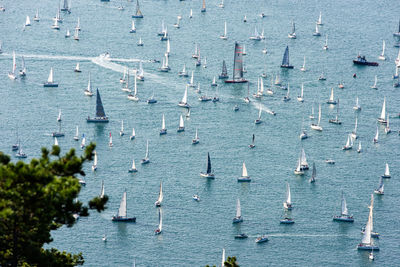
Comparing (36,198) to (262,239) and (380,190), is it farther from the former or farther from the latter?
(380,190)

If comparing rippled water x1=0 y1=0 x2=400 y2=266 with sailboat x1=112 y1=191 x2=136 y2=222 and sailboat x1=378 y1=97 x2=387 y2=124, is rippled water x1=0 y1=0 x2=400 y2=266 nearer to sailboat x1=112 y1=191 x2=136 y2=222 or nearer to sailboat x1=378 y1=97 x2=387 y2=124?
sailboat x1=112 y1=191 x2=136 y2=222

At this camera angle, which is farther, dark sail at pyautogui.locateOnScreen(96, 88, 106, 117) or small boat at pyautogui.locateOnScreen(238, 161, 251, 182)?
dark sail at pyautogui.locateOnScreen(96, 88, 106, 117)

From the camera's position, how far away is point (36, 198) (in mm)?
58062

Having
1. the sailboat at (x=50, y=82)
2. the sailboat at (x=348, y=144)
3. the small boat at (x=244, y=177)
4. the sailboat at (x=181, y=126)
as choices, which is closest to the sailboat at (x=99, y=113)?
the sailboat at (x=181, y=126)

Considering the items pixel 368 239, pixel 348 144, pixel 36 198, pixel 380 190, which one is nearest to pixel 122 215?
pixel 368 239

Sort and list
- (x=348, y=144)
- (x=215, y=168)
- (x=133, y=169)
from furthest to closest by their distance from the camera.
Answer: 1. (x=348, y=144)
2. (x=215, y=168)
3. (x=133, y=169)

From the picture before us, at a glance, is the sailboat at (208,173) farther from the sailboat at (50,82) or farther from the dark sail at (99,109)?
the sailboat at (50,82)

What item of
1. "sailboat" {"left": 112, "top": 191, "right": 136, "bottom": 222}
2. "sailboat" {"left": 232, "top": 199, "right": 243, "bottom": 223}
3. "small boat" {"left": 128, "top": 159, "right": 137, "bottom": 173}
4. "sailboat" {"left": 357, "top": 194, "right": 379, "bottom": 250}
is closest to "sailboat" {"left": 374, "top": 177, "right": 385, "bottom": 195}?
"sailboat" {"left": 357, "top": 194, "right": 379, "bottom": 250}

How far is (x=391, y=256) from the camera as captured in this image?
12594 cm

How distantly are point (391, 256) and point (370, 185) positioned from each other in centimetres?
2332

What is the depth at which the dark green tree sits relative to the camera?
57688 mm

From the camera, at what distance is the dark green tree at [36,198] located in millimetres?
57688

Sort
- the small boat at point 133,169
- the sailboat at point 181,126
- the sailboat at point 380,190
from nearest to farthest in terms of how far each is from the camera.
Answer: the sailboat at point 380,190
the small boat at point 133,169
the sailboat at point 181,126

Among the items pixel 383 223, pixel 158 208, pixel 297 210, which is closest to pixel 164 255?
pixel 158 208
